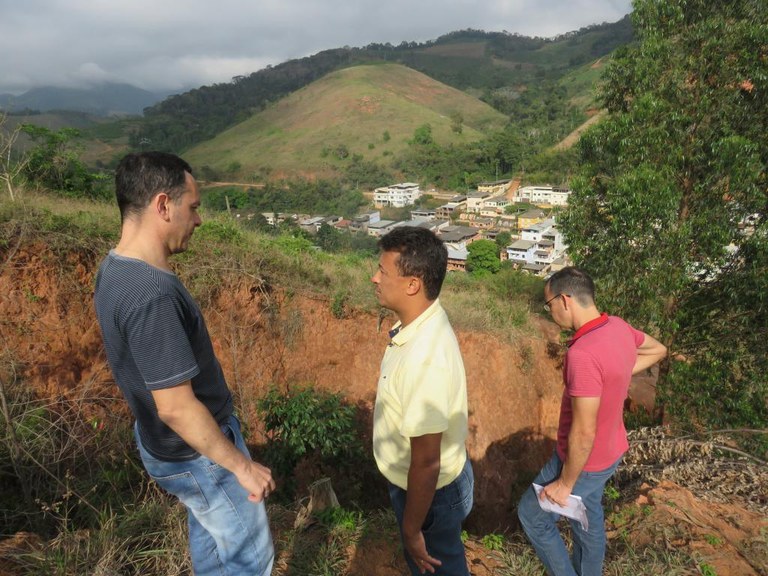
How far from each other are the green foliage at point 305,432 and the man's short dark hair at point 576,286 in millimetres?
2901

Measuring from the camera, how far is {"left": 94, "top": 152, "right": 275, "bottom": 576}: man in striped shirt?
137 cm

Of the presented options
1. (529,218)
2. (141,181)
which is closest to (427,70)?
(529,218)

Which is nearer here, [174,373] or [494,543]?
[174,373]

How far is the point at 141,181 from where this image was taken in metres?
1.47

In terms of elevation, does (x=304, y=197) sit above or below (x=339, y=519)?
above

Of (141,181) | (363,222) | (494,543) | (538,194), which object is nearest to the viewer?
(141,181)

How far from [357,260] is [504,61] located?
161731 mm

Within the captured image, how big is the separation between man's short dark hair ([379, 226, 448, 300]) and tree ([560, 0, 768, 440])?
3.58 meters

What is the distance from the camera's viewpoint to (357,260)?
9266 mm

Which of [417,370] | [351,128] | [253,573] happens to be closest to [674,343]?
[417,370]

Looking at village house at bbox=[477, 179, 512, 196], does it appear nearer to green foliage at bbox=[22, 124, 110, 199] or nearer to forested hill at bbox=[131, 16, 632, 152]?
forested hill at bbox=[131, 16, 632, 152]

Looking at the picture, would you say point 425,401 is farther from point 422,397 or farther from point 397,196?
point 397,196

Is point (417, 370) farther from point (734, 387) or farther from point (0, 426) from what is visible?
point (734, 387)

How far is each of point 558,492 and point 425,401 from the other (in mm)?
1055
